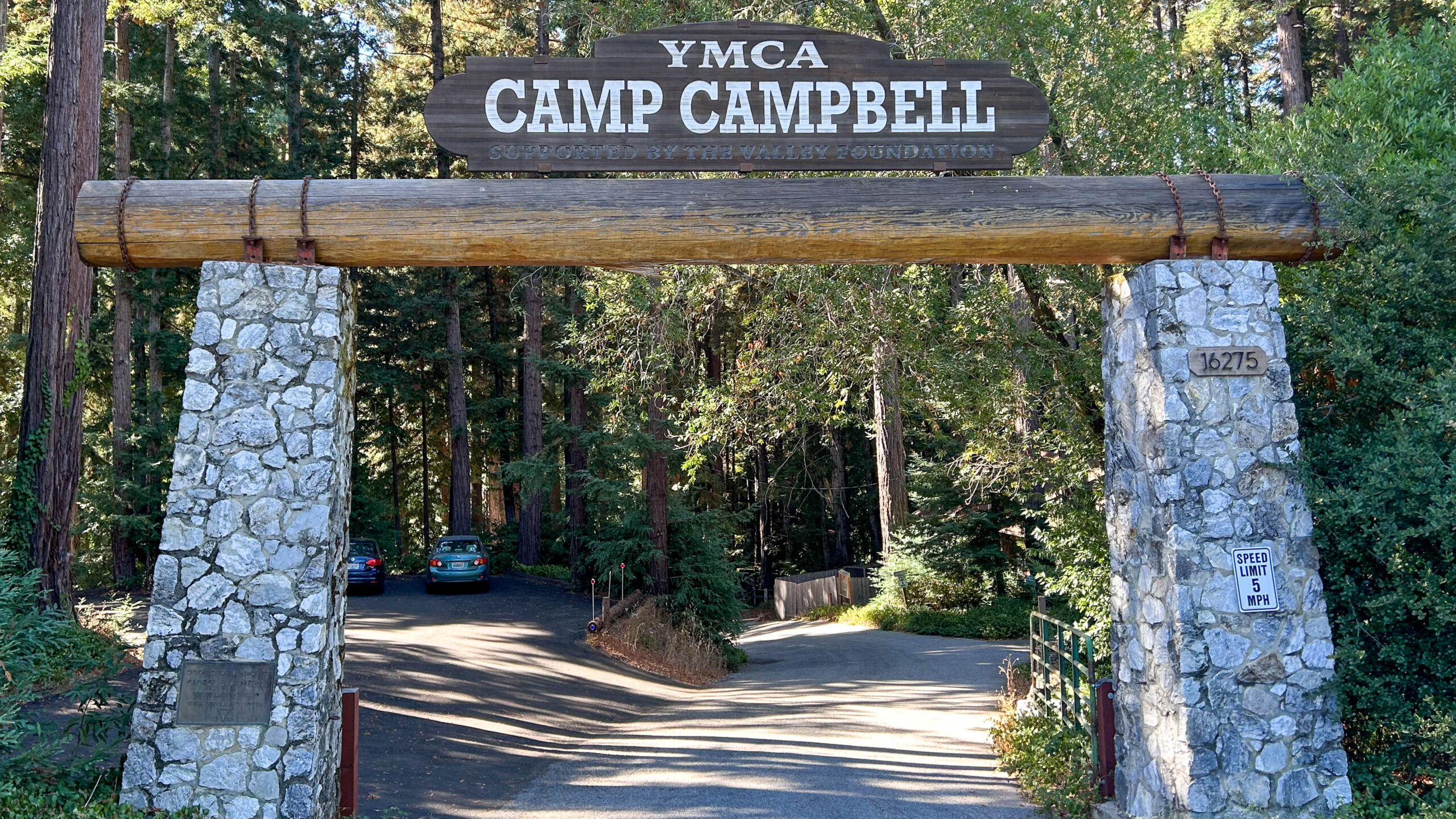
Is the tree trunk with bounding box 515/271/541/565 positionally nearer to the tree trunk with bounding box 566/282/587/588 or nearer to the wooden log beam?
the tree trunk with bounding box 566/282/587/588

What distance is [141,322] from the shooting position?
80.5 ft

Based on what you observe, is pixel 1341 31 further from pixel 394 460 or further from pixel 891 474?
pixel 394 460

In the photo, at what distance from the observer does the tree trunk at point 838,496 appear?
109 feet

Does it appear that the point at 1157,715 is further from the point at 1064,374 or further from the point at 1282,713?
Result: the point at 1064,374

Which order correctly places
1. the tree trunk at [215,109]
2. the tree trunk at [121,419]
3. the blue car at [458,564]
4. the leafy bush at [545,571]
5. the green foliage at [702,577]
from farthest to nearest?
the leafy bush at [545,571] < the tree trunk at [215,109] < the blue car at [458,564] < the tree trunk at [121,419] < the green foliage at [702,577]

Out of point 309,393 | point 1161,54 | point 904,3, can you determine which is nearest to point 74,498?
point 309,393

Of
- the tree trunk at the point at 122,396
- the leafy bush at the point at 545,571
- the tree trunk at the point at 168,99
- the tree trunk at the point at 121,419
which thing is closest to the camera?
the tree trunk at the point at 122,396

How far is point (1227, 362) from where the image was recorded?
647 centimetres

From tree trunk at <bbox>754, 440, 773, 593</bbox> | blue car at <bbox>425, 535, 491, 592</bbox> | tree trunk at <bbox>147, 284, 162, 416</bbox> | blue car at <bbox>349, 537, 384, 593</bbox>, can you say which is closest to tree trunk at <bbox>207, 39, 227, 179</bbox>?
tree trunk at <bbox>147, 284, 162, 416</bbox>

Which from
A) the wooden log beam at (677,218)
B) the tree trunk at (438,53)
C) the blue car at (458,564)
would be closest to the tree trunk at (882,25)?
the wooden log beam at (677,218)

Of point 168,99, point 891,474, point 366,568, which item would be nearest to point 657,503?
point 366,568

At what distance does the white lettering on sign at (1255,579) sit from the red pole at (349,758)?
579 centimetres

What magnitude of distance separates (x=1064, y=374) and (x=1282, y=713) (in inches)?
184

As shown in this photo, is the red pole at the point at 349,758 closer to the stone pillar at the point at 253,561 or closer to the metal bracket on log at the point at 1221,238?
the stone pillar at the point at 253,561
